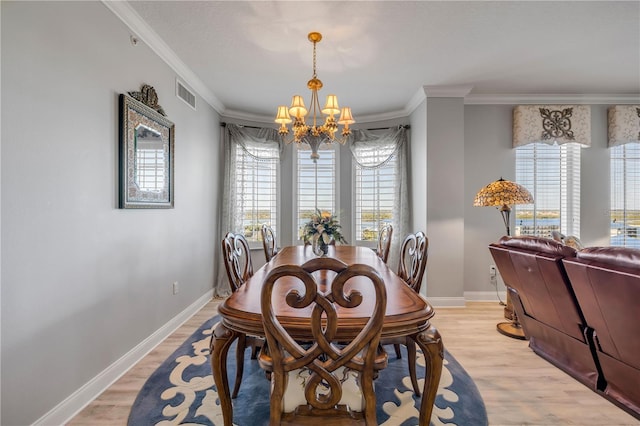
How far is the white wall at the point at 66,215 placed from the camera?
150cm

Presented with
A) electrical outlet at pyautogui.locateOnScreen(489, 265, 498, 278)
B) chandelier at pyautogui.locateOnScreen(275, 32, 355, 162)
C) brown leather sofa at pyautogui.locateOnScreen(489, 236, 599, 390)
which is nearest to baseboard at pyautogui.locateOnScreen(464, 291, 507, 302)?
electrical outlet at pyautogui.locateOnScreen(489, 265, 498, 278)

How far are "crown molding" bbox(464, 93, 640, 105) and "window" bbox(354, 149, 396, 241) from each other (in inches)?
54.8

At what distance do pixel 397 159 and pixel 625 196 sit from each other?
310 cm

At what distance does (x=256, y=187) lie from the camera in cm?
471

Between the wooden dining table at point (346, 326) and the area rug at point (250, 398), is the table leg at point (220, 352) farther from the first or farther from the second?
the area rug at point (250, 398)

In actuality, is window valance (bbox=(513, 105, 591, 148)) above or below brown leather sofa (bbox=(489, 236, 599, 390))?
above

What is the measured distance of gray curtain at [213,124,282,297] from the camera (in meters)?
4.36

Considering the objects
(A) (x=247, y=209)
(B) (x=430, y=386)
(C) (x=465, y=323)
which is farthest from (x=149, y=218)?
(C) (x=465, y=323)

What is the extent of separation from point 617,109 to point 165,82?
559 centimetres

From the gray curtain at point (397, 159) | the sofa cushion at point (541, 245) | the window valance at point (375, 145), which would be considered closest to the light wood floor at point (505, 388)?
the sofa cushion at point (541, 245)

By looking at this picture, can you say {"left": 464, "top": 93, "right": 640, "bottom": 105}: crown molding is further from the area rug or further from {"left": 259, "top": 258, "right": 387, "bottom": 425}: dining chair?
{"left": 259, "top": 258, "right": 387, "bottom": 425}: dining chair

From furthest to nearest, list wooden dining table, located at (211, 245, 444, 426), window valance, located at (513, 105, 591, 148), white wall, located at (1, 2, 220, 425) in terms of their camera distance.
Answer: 1. window valance, located at (513, 105, 591, 148)
2. white wall, located at (1, 2, 220, 425)
3. wooden dining table, located at (211, 245, 444, 426)

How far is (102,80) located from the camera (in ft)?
6.87

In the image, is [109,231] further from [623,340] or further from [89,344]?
[623,340]
